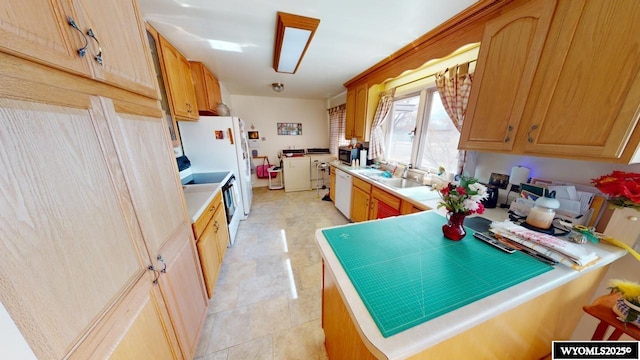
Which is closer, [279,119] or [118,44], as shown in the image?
[118,44]

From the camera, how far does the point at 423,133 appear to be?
7.52 feet

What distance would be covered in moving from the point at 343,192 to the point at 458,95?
1863 millimetres

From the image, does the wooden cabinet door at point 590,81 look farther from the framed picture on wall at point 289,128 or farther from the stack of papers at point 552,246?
the framed picture on wall at point 289,128

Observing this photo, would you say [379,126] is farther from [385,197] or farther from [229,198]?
[229,198]

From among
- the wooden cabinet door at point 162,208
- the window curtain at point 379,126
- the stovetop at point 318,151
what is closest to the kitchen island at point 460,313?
the wooden cabinet door at point 162,208

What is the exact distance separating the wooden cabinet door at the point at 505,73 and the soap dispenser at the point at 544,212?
0.36 meters

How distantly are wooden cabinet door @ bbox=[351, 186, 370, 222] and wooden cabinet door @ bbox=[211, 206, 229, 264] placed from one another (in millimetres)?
1681

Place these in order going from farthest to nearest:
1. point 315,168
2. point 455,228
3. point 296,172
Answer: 1. point 315,168
2. point 296,172
3. point 455,228

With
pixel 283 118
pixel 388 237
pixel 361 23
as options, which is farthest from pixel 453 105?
pixel 283 118

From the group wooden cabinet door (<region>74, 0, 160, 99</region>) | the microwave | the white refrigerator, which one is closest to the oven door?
→ the white refrigerator

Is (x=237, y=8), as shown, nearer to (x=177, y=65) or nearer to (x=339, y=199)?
(x=177, y=65)

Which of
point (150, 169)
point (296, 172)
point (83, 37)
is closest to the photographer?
point (83, 37)

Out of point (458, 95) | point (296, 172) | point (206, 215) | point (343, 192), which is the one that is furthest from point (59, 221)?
point (296, 172)

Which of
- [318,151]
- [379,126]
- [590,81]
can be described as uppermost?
[590,81]
